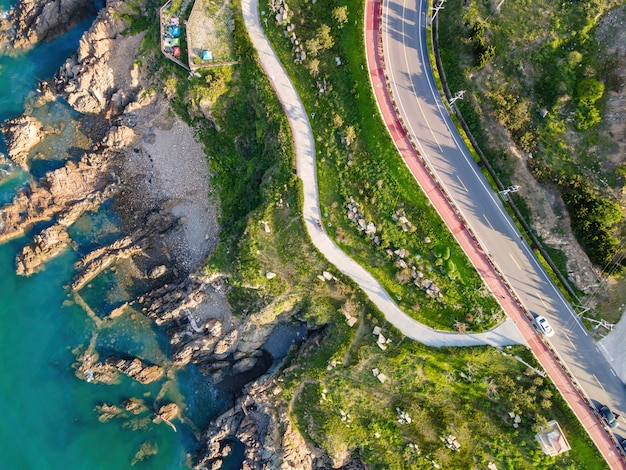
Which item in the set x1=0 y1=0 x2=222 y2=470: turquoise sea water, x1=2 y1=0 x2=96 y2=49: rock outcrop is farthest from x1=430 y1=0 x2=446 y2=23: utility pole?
x1=0 y1=0 x2=222 y2=470: turquoise sea water

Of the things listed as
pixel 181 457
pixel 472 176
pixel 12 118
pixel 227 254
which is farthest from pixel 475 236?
pixel 12 118

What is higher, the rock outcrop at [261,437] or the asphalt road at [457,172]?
the asphalt road at [457,172]

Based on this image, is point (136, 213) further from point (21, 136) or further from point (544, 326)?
point (544, 326)

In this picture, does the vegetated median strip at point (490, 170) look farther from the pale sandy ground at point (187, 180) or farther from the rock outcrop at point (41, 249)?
the rock outcrop at point (41, 249)

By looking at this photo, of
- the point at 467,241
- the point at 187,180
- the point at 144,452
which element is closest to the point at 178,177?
the point at 187,180

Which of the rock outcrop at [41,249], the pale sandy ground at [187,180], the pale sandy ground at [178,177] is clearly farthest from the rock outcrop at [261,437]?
the rock outcrop at [41,249]

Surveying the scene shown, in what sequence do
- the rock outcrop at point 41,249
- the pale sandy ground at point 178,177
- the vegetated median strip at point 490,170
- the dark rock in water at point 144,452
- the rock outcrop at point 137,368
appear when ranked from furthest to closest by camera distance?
the dark rock in water at point 144,452
the rock outcrop at point 41,249
the rock outcrop at point 137,368
the pale sandy ground at point 178,177
the vegetated median strip at point 490,170
